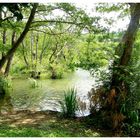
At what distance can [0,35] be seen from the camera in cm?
1975

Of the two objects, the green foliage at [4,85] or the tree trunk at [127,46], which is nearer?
the tree trunk at [127,46]

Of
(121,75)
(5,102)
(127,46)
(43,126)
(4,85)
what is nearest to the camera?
(43,126)

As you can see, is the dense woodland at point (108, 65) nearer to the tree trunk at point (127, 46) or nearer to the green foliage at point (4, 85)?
the tree trunk at point (127, 46)

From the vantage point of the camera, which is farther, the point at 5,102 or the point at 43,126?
the point at 5,102

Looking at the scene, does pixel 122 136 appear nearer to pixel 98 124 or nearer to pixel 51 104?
pixel 98 124

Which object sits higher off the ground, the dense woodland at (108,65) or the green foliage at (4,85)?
the dense woodland at (108,65)

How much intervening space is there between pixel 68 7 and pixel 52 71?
15.4m

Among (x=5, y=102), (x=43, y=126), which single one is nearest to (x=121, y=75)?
(x=43, y=126)

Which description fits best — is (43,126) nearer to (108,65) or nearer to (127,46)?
(108,65)

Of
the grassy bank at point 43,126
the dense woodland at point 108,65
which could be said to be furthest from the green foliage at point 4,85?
the grassy bank at point 43,126

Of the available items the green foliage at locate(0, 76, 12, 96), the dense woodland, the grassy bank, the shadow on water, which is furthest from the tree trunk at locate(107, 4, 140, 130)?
the green foliage at locate(0, 76, 12, 96)

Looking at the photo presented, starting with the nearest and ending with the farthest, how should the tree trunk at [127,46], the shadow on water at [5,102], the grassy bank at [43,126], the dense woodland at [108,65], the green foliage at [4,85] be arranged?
the grassy bank at [43,126] → the dense woodland at [108,65] → the tree trunk at [127,46] → the shadow on water at [5,102] → the green foliage at [4,85]

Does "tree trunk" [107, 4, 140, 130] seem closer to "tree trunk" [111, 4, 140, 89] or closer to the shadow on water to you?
"tree trunk" [111, 4, 140, 89]

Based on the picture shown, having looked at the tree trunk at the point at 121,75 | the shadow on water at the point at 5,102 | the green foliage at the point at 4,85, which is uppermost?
the tree trunk at the point at 121,75
